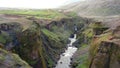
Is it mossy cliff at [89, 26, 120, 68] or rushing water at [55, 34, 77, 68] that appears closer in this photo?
mossy cliff at [89, 26, 120, 68]

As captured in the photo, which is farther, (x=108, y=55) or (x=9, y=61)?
(x=108, y=55)

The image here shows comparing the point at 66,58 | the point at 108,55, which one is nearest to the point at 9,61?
the point at 108,55

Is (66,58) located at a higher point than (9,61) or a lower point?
lower

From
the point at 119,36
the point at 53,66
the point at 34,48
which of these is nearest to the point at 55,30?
the point at 53,66

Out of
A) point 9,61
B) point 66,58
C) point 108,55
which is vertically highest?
point 9,61

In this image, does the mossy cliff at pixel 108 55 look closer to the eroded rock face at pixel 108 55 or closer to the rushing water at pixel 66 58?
the eroded rock face at pixel 108 55

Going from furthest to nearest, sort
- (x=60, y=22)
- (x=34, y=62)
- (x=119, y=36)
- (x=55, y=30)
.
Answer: (x=60, y=22), (x=55, y=30), (x=34, y=62), (x=119, y=36)

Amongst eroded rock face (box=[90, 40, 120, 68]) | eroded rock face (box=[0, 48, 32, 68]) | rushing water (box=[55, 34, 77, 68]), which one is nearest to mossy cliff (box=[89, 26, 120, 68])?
eroded rock face (box=[90, 40, 120, 68])

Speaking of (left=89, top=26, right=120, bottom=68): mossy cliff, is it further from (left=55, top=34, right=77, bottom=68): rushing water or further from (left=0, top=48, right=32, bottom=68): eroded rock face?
(left=55, top=34, right=77, bottom=68): rushing water

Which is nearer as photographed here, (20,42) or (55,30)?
(20,42)

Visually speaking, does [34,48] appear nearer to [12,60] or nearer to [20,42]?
[20,42]

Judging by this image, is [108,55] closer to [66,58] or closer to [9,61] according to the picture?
[9,61]
